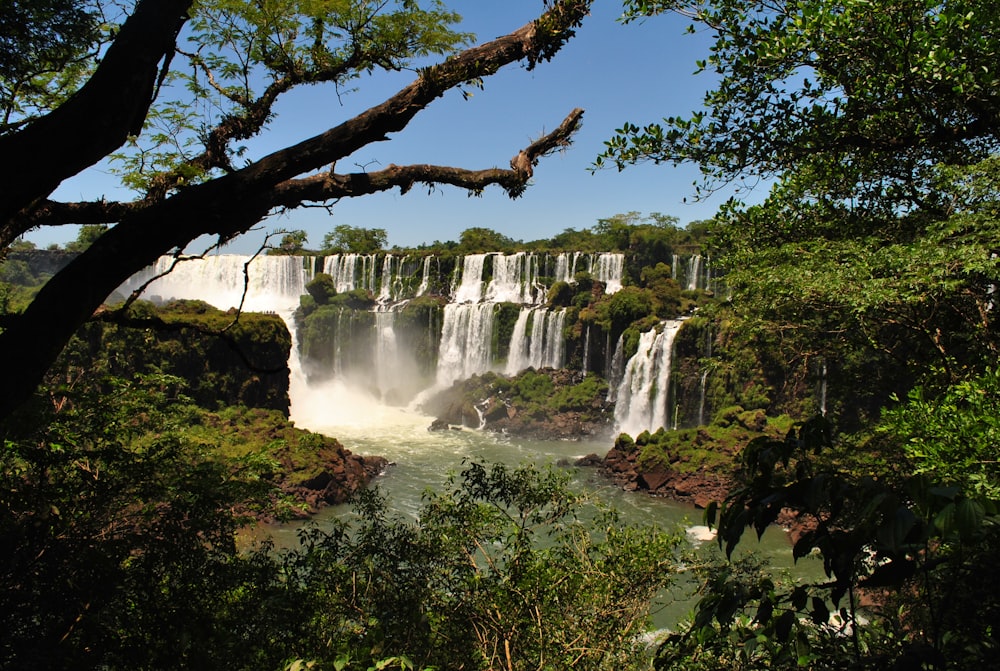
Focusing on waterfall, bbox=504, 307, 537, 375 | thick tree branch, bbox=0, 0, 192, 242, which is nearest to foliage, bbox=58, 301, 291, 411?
waterfall, bbox=504, 307, 537, 375

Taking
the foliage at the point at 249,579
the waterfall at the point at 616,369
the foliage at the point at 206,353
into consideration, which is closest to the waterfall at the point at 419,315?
the waterfall at the point at 616,369

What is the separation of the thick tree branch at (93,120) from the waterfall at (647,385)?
22336 mm

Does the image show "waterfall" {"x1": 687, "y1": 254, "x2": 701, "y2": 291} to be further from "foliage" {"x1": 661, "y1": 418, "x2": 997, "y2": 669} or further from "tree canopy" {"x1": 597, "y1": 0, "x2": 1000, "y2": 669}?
"foliage" {"x1": 661, "y1": 418, "x2": 997, "y2": 669}

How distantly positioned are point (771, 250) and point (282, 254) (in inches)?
1385

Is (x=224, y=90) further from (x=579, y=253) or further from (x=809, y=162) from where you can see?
(x=579, y=253)

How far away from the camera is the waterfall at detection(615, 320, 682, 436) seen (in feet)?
77.0

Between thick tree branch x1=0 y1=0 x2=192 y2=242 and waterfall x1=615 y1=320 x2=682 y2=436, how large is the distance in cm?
2234

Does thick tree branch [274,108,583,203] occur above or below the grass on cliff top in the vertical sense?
above

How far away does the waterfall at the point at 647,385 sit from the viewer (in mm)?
23469

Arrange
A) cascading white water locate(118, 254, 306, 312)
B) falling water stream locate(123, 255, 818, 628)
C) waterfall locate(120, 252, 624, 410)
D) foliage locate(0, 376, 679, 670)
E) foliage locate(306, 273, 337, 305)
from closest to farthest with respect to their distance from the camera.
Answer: foliage locate(0, 376, 679, 670)
falling water stream locate(123, 255, 818, 628)
waterfall locate(120, 252, 624, 410)
foliage locate(306, 273, 337, 305)
cascading white water locate(118, 254, 306, 312)

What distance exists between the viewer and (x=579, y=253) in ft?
106

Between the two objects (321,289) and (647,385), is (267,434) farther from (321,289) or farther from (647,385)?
(321,289)

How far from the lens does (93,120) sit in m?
2.14

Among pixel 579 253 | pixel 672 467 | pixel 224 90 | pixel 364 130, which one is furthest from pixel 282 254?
pixel 364 130
